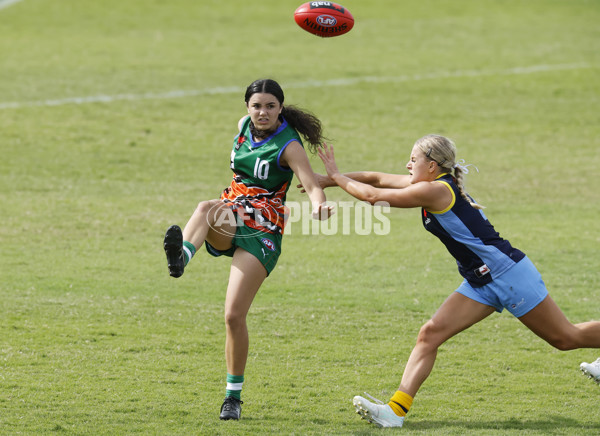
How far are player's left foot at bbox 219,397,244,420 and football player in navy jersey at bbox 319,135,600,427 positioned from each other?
2.89ft

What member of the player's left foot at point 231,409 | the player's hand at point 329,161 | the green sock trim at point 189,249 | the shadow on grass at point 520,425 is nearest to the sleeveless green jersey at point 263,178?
the player's hand at point 329,161

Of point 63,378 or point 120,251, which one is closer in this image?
point 63,378

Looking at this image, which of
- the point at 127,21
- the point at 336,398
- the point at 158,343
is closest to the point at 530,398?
the point at 336,398

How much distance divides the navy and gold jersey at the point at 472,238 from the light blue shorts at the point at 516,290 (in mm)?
49

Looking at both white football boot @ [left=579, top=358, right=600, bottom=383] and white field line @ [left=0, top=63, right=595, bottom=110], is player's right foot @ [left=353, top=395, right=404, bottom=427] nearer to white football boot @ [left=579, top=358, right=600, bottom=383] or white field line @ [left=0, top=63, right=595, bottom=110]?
white football boot @ [left=579, top=358, right=600, bottom=383]

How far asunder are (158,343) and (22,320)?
1513mm

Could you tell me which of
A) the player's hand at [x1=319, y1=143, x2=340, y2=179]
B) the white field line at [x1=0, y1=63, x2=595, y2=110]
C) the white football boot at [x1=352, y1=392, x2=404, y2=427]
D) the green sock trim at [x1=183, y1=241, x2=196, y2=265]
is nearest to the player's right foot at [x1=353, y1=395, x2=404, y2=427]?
the white football boot at [x1=352, y1=392, x2=404, y2=427]

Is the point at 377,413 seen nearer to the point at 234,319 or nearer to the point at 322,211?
the point at 234,319

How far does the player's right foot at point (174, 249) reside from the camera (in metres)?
6.33

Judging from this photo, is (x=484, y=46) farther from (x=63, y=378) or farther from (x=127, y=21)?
(x=63, y=378)

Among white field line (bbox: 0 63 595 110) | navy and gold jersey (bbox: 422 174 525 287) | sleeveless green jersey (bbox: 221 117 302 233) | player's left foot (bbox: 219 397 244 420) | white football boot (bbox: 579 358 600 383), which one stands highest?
Result: white field line (bbox: 0 63 595 110)

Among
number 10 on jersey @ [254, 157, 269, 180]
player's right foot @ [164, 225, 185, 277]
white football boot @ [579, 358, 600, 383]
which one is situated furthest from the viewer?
white football boot @ [579, 358, 600, 383]

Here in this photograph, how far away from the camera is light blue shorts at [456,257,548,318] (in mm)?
6451

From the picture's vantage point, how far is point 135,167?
51.8ft
